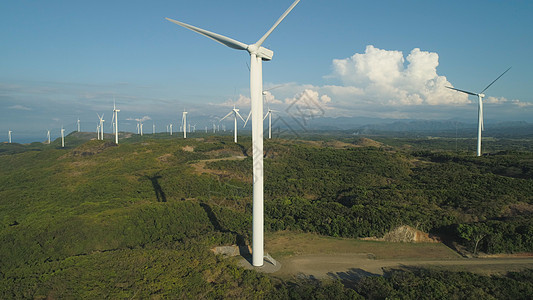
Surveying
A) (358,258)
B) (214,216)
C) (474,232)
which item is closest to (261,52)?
(358,258)

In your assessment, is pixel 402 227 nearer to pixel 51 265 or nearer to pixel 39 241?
pixel 51 265

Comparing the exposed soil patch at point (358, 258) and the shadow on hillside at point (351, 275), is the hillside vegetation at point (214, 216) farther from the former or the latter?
the shadow on hillside at point (351, 275)

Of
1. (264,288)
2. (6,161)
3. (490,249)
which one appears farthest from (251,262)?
(6,161)

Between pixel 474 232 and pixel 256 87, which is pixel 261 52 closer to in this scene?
pixel 256 87

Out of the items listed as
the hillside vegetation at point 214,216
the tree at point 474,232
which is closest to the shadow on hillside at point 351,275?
the hillside vegetation at point 214,216

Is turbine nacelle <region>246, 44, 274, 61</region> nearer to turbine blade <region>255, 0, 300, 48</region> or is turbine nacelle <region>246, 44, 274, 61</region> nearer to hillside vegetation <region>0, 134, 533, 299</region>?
turbine blade <region>255, 0, 300, 48</region>

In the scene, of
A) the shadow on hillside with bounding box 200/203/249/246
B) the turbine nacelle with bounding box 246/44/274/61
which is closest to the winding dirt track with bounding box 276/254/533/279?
the shadow on hillside with bounding box 200/203/249/246
